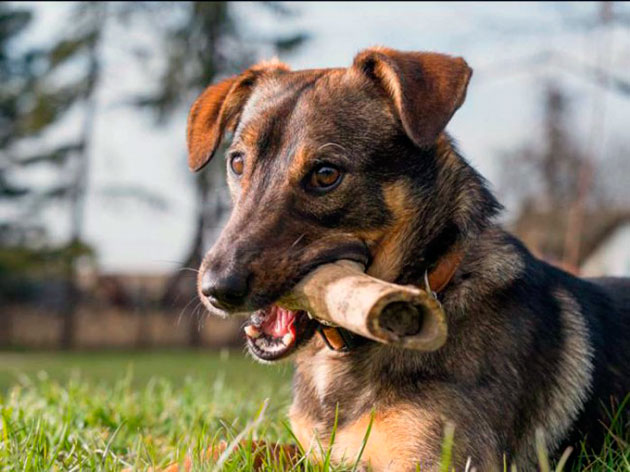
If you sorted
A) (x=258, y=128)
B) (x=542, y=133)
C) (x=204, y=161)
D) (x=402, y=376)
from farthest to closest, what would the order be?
(x=542, y=133)
(x=204, y=161)
(x=258, y=128)
(x=402, y=376)

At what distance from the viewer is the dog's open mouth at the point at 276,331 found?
12.8ft

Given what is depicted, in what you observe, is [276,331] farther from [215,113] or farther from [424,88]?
[215,113]

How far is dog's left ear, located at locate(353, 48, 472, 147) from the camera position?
150 inches

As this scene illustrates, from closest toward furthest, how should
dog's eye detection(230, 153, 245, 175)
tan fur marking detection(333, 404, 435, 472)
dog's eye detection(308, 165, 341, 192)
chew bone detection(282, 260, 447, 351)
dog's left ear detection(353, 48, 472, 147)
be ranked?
1. chew bone detection(282, 260, 447, 351)
2. tan fur marking detection(333, 404, 435, 472)
3. dog's left ear detection(353, 48, 472, 147)
4. dog's eye detection(308, 165, 341, 192)
5. dog's eye detection(230, 153, 245, 175)

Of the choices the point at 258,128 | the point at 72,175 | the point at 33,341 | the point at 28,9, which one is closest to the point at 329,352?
the point at 258,128

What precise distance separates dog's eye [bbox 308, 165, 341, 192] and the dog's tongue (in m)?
0.63

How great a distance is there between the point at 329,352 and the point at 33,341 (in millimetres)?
40555

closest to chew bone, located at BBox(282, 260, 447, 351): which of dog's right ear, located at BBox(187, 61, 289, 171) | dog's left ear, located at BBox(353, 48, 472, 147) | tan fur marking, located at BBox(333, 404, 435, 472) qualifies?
tan fur marking, located at BBox(333, 404, 435, 472)

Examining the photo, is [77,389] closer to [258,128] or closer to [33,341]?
[258,128]

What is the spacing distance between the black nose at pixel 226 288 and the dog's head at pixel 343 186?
19 millimetres

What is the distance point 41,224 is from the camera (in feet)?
137

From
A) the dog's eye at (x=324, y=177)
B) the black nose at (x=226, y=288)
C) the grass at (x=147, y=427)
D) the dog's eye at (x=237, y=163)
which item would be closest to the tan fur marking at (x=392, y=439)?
the grass at (x=147, y=427)

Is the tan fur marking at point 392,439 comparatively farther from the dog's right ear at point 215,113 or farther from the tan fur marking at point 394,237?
the dog's right ear at point 215,113

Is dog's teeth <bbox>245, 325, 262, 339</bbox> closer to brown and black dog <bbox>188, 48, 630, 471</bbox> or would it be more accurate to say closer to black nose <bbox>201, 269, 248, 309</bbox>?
brown and black dog <bbox>188, 48, 630, 471</bbox>
